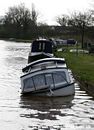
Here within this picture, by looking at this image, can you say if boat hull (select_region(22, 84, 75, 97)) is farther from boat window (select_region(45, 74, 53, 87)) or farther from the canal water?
boat window (select_region(45, 74, 53, 87))

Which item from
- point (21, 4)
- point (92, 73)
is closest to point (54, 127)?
point (92, 73)

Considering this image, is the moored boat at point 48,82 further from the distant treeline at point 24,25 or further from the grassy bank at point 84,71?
the distant treeline at point 24,25

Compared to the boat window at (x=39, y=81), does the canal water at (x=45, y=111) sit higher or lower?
lower

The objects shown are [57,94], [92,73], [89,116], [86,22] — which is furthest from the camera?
[86,22]

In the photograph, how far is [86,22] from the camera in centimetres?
7712

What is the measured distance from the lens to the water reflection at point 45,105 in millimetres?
23458

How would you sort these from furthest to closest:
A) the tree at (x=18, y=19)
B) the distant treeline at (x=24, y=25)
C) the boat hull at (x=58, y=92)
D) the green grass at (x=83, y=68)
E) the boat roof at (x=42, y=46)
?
1. the tree at (x=18, y=19)
2. the distant treeline at (x=24, y=25)
3. the boat roof at (x=42, y=46)
4. the green grass at (x=83, y=68)
5. the boat hull at (x=58, y=92)

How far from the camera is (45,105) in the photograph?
26.6 metres

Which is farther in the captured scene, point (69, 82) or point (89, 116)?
→ point (69, 82)

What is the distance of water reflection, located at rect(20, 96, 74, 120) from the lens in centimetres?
2346

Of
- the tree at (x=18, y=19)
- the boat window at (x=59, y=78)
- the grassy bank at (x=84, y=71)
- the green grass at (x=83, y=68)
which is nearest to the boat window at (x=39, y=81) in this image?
the boat window at (x=59, y=78)

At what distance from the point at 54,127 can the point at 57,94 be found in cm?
865

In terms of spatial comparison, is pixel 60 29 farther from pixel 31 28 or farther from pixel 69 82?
pixel 69 82

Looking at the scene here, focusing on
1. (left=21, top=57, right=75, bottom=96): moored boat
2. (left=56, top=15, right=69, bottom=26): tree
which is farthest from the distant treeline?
(left=21, top=57, right=75, bottom=96): moored boat
